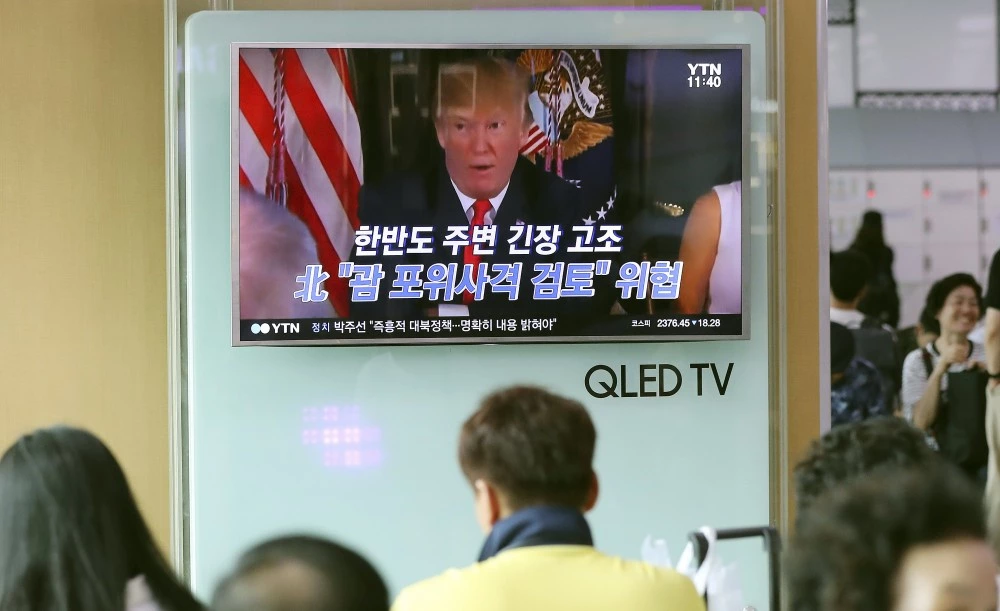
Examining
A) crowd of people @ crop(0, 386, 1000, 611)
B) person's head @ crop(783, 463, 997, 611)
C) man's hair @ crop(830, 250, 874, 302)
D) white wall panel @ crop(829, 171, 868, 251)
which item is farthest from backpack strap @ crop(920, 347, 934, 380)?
person's head @ crop(783, 463, 997, 611)

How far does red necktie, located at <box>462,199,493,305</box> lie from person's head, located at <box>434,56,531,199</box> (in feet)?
0.14

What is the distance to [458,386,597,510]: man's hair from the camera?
177 centimetres

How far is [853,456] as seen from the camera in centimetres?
173

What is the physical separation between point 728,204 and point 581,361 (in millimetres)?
568

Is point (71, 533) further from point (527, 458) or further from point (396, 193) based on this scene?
point (396, 193)

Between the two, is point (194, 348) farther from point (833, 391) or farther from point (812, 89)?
point (833, 391)

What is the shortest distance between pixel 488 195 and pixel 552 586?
1550 millimetres

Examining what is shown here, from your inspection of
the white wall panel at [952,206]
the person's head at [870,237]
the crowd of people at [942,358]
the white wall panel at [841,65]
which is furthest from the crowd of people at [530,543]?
the white wall panel at [841,65]

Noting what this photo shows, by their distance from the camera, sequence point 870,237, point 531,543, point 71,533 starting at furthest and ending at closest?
point 870,237 < point 531,543 < point 71,533

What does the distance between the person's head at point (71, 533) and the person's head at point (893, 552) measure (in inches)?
35.5

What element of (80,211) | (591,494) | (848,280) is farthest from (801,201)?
(80,211)

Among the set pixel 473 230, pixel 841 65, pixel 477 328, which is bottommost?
pixel 477 328

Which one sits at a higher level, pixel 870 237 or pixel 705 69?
pixel 705 69

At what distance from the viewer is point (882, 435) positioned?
5.80 feet
